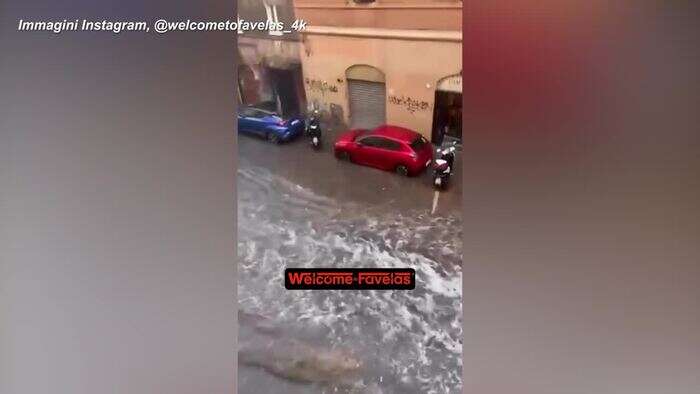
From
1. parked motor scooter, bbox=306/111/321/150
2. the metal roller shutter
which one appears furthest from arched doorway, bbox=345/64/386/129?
parked motor scooter, bbox=306/111/321/150

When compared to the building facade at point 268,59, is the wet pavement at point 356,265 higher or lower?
lower

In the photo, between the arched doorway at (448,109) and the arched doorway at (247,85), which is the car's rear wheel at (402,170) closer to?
the arched doorway at (448,109)

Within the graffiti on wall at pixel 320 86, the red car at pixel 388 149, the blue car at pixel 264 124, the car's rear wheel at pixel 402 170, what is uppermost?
the graffiti on wall at pixel 320 86

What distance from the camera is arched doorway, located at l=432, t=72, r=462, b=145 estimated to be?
1513 millimetres

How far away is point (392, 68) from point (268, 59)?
378 mm

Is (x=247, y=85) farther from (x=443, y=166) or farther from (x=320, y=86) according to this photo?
(x=443, y=166)

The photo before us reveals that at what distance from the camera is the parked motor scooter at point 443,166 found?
5.02 feet

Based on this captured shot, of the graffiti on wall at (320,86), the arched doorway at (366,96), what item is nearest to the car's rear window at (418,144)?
the arched doorway at (366,96)

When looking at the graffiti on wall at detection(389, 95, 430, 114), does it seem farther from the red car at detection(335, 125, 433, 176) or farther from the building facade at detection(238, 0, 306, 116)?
the building facade at detection(238, 0, 306, 116)

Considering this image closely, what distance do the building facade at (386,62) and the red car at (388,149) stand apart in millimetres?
30

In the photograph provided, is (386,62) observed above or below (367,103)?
above

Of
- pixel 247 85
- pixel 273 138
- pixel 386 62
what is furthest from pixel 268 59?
pixel 386 62

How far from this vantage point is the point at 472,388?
5.13ft

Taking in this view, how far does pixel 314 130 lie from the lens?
1.55 meters
